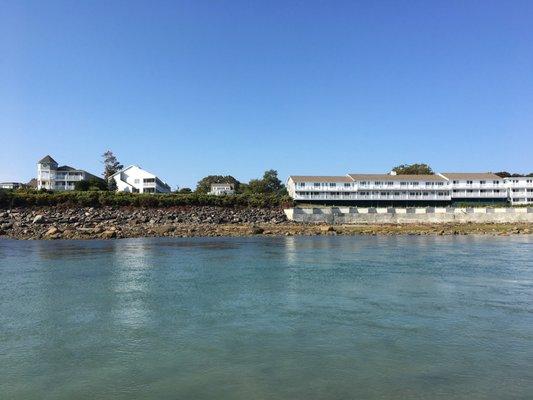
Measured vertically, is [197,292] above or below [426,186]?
below

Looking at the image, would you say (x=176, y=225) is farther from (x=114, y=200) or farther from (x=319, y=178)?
(x=319, y=178)

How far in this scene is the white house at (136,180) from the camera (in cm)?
8156

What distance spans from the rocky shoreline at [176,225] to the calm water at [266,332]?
23579mm

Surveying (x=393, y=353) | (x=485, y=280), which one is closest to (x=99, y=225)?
(x=485, y=280)

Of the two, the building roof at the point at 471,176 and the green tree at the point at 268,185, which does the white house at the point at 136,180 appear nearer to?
the green tree at the point at 268,185

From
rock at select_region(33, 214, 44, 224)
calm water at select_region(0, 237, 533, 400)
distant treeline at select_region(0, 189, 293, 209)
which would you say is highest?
distant treeline at select_region(0, 189, 293, 209)

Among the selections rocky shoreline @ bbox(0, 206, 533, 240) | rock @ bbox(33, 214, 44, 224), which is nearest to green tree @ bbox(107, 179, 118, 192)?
rocky shoreline @ bbox(0, 206, 533, 240)

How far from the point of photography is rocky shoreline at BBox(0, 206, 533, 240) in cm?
4369

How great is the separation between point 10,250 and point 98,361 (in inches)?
981

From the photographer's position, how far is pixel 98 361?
883 cm

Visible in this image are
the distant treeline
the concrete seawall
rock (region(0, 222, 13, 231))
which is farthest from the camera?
the distant treeline

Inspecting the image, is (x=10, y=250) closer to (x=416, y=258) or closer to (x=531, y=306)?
(x=416, y=258)

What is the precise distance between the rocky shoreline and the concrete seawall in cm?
221

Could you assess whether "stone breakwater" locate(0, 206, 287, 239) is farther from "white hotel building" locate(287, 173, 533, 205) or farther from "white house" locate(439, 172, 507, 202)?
"white house" locate(439, 172, 507, 202)
